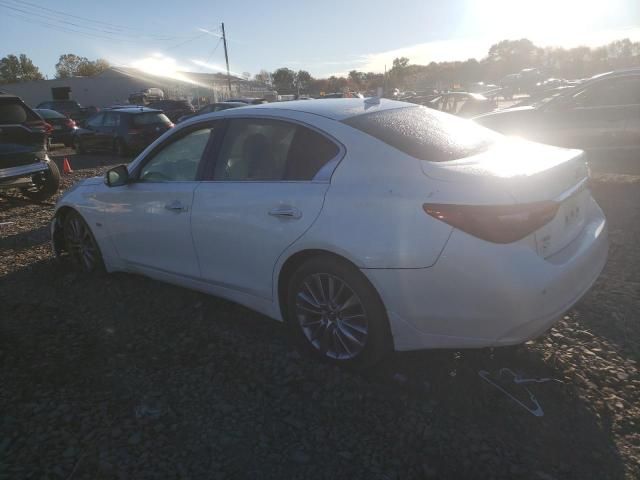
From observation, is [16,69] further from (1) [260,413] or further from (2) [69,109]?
(1) [260,413]

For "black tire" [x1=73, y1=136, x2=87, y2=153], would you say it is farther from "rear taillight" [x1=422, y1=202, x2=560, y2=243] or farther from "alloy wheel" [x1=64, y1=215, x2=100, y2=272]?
"rear taillight" [x1=422, y1=202, x2=560, y2=243]

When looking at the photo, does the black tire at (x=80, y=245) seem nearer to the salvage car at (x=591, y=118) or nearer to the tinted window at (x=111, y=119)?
the salvage car at (x=591, y=118)

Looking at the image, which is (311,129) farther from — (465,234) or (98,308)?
(98,308)

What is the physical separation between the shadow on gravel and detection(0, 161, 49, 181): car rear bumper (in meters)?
4.87

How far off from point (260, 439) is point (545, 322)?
1558mm

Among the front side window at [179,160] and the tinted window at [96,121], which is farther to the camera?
the tinted window at [96,121]

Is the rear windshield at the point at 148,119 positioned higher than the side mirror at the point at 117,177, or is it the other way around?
the side mirror at the point at 117,177

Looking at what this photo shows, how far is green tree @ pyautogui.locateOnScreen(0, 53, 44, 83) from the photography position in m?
87.6

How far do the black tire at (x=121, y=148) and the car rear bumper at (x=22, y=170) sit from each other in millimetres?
6632

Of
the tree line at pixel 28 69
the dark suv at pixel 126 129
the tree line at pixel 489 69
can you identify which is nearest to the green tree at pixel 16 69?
the tree line at pixel 28 69

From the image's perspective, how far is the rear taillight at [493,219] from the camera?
7.68 ft

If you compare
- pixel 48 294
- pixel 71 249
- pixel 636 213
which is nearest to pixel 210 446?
pixel 48 294

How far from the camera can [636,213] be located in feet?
18.8

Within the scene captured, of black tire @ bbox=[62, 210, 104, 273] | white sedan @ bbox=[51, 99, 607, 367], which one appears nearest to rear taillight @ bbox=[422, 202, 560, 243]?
white sedan @ bbox=[51, 99, 607, 367]
